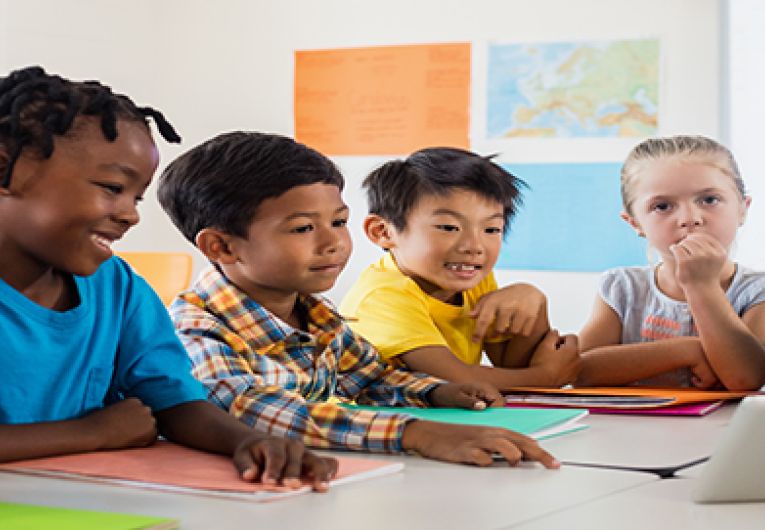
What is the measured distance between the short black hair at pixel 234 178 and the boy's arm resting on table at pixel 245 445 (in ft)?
1.02

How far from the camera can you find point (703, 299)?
165 centimetres

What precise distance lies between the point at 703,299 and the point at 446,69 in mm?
2221

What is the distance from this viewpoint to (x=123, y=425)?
1001 mm

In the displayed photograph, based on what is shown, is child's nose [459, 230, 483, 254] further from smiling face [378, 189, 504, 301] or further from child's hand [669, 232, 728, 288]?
child's hand [669, 232, 728, 288]

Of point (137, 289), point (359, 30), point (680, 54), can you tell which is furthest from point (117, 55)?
point (137, 289)

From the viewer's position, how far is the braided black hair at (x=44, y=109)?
0.91 metres

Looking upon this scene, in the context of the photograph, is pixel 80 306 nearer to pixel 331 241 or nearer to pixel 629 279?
pixel 331 241

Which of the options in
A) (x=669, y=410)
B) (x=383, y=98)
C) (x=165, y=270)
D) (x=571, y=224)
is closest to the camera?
(x=669, y=410)

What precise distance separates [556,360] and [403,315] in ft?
0.89

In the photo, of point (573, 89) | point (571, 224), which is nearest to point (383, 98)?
point (573, 89)

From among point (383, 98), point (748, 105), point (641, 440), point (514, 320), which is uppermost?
point (383, 98)

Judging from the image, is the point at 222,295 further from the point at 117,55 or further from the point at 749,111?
the point at 117,55

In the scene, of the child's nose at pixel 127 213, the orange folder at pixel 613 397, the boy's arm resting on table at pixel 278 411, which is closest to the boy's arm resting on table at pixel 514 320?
the orange folder at pixel 613 397

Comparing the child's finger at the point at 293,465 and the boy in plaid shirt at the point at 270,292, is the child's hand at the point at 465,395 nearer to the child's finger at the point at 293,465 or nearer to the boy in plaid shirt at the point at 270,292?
the boy in plaid shirt at the point at 270,292
